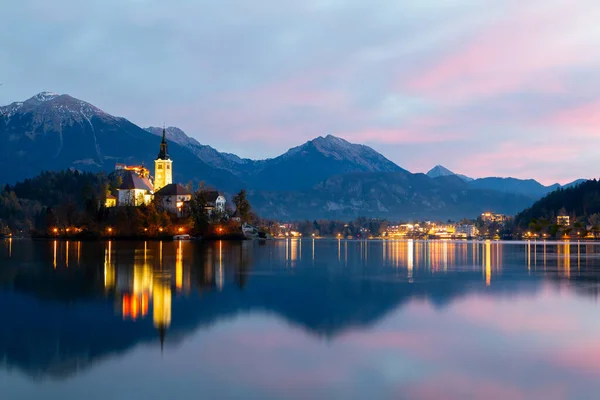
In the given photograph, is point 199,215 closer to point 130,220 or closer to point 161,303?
point 130,220

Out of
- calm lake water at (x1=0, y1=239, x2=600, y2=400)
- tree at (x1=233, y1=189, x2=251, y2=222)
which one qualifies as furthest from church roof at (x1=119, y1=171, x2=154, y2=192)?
calm lake water at (x1=0, y1=239, x2=600, y2=400)

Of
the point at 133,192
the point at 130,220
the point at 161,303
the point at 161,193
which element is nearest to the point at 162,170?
the point at 133,192

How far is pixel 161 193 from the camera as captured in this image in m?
150

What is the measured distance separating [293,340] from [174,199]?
428 ft

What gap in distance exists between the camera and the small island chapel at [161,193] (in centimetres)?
14688

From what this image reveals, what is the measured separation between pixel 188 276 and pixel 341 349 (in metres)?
25.3

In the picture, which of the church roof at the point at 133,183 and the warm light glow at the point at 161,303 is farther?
the church roof at the point at 133,183

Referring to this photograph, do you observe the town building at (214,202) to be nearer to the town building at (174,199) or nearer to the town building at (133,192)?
the town building at (174,199)

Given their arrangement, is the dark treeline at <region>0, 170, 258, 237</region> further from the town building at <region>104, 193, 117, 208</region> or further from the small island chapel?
the small island chapel

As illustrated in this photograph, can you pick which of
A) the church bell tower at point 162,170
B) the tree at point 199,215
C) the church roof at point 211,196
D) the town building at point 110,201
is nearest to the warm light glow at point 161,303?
the tree at point 199,215

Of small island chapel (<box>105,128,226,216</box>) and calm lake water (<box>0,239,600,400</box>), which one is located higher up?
small island chapel (<box>105,128,226,216</box>)

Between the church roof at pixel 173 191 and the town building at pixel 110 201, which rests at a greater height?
the church roof at pixel 173 191

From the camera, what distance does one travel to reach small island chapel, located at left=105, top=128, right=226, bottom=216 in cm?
14688

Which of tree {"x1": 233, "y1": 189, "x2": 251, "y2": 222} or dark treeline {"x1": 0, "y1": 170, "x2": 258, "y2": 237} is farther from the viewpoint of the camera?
tree {"x1": 233, "y1": 189, "x2": 251, "y2": 222}
